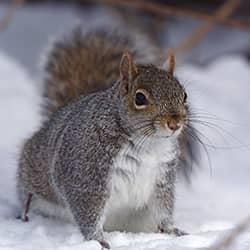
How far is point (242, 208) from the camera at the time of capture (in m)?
4.47

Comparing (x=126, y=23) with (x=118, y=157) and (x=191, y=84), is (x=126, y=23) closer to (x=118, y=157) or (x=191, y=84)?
(x=191, y=84)

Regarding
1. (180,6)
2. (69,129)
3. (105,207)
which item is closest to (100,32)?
(69,129)

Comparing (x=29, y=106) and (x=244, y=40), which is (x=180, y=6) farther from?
(x=29, y=106)

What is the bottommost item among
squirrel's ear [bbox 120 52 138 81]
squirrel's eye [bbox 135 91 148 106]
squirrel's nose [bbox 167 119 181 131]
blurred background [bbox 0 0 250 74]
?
squirrel's nose [bbox 167 119 181 131]

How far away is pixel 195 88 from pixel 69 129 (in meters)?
2.48

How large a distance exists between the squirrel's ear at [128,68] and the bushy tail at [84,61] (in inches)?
30.4

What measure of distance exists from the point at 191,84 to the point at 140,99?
2.50 m

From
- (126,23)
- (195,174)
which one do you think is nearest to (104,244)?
(195,174)

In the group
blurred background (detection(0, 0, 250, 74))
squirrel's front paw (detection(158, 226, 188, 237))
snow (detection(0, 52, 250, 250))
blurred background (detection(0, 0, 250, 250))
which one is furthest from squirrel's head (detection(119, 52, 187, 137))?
blurred background (detection(0, 0, 250, 74))

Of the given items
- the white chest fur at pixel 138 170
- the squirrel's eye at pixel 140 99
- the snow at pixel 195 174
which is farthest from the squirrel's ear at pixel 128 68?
the snow at pixel 195 174

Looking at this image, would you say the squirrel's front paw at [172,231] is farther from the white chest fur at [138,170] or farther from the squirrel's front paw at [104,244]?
the squirrel's front paw at [104,244]

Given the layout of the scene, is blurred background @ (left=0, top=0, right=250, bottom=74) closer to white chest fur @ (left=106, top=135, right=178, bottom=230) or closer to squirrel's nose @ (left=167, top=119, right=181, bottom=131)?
white chest fur @ (left=106, top=135, right=178, bottom=230)

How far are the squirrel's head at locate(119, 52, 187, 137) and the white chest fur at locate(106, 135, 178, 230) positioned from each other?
0.10m

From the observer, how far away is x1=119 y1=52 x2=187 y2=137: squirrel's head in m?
3.07
